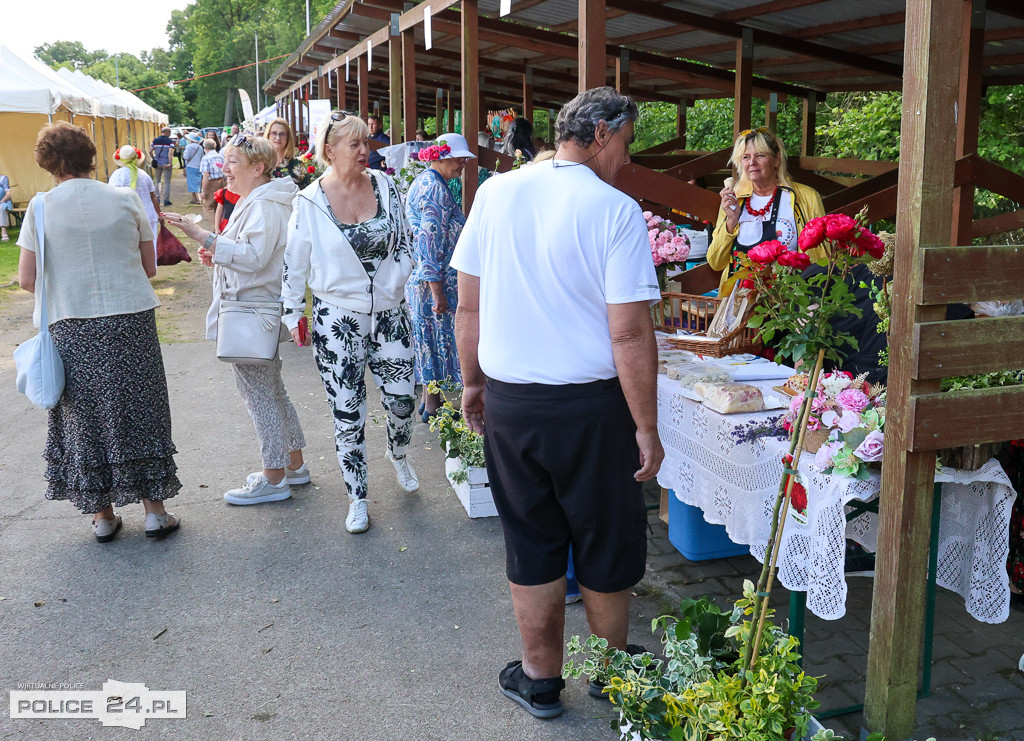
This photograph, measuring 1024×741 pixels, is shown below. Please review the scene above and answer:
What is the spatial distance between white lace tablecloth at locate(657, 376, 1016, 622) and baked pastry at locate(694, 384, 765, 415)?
0.10ft

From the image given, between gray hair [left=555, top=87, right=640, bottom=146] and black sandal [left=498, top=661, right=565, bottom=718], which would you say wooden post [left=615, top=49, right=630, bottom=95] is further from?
black sandal [left=498, top=661, right=565, bottom=718]

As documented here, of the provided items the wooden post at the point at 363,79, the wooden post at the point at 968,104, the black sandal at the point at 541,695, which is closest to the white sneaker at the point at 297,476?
the black sandal at the point at 541,695

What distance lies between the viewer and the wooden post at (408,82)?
7355 millimetres

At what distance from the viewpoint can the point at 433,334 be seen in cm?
577

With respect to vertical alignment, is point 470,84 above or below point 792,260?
above

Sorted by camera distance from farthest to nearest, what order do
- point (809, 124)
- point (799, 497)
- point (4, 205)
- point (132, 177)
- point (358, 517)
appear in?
point (4, 205) → point (132, 177) → point (809, 124) → point (358, 517) → point (799, 497)

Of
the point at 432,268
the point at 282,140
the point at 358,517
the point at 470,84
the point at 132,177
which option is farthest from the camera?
the point at 132,177

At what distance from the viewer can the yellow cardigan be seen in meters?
4.14

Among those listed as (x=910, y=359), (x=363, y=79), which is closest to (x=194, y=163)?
(x=363, y=79)

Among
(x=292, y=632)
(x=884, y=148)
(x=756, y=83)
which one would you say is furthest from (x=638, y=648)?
(x=884, y=148)

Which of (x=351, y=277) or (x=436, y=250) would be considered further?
(x=436, y=250)

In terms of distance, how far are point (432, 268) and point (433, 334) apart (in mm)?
542

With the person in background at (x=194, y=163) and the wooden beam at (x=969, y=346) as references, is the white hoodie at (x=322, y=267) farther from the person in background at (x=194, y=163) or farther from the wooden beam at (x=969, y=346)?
the person in background at (x=194, y=163)

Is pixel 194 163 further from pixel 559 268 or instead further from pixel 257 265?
pixel 559 268
